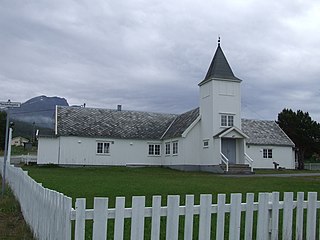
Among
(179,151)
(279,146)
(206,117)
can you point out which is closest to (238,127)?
(206,117)

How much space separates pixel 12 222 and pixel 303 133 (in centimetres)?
4473

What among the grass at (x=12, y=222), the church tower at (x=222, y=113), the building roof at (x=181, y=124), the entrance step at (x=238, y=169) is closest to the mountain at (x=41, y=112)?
the grass at (x=12, y=222)

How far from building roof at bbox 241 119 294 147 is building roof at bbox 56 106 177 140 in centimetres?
802

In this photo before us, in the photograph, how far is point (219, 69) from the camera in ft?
111

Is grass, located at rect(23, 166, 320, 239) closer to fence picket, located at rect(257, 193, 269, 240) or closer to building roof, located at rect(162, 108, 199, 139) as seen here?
fence picket, located at rect(257, 193, 269, 240)

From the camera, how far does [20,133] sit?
13112 centimetres

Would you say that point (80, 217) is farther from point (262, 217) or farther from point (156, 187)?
point (156, 187)

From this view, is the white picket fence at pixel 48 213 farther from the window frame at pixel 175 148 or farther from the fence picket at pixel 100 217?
the window frame at pixel 175 148

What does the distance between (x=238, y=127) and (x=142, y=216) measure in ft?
100

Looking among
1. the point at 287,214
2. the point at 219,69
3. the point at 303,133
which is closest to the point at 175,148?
the point at 219,69

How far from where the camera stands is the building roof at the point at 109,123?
3634 centimetres

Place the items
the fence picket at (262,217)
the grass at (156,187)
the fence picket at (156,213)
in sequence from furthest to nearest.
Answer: the grass at (156,187) < the fence picket at (262,217) < the fence picket at (156,213)

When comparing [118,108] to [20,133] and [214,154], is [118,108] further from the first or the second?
[20,133]

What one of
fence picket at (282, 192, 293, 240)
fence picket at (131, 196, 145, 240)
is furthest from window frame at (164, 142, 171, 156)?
fence picket at (131, 196, 145, 240)
